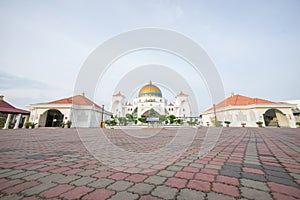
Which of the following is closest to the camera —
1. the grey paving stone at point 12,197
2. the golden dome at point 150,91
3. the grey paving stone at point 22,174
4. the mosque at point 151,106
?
the grey paving stone at point 12,197

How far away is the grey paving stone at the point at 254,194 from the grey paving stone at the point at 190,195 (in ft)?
1.32

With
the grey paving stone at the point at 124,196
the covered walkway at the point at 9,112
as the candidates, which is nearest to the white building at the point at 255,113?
the grey paving stone at the point at 124,196

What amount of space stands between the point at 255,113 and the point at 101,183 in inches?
1249

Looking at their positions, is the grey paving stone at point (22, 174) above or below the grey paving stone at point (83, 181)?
above

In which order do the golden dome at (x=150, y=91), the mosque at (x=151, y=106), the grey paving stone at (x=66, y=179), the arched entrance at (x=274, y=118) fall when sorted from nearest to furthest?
1. the grey paving stone at (x=66, y=179)
2. the arched entrance at (x=274, y=118)
3. the mosque at (x=151, y=106)
4. the golden dome at (x=150, y=91)

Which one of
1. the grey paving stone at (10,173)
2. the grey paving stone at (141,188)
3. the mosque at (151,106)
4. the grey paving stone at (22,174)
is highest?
the mosque at (151,106)

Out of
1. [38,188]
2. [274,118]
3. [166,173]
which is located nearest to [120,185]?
[166,173]

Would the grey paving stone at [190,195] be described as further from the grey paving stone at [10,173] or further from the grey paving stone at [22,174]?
the grey paving stone at [10,173]

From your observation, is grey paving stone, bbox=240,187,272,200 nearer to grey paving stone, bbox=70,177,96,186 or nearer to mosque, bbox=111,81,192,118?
grey paving stone, bbox=70,177,96,186

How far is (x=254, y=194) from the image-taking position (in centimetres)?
137

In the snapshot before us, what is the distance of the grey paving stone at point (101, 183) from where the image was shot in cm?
158

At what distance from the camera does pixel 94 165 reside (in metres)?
2.39

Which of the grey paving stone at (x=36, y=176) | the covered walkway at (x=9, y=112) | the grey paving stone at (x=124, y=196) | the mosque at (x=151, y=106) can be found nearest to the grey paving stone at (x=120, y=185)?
the grey paving stone at (x=124, y=196)

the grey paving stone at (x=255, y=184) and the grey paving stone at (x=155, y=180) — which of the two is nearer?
the grey paving stone at (x=255, y=184)
